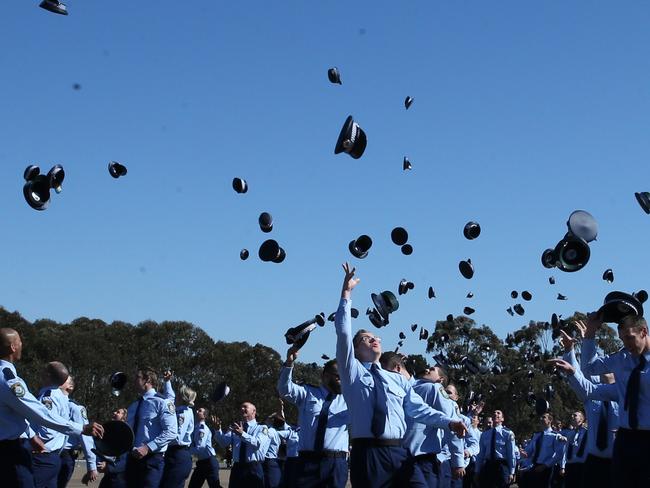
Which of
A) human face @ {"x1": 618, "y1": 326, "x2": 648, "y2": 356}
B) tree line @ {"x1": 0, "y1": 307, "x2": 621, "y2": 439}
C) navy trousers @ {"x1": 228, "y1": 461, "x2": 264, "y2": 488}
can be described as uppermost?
tree line @ {"x1": 0, "y1": 307, "x2": 621, "y2": 439}

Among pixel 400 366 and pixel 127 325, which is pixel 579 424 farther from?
pixel 127 325

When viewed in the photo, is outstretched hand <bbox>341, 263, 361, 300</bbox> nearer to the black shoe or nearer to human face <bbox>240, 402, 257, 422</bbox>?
the black shoe

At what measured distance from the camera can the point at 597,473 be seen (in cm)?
1214

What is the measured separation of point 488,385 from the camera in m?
60.6

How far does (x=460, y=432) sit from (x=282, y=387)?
3581mm

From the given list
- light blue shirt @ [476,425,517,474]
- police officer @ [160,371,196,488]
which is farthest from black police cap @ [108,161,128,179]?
light blue shirt @ [476,425,517,474]

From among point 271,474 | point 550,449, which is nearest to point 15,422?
point 271,474

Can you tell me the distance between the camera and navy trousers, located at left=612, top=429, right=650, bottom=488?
8.51 m

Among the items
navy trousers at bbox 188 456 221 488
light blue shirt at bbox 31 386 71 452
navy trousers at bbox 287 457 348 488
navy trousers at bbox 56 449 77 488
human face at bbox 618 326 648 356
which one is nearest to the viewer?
human face at bbox 618 326 648 356

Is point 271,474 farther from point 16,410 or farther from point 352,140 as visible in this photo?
point 16,410

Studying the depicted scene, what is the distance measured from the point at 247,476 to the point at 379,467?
37.2 ft

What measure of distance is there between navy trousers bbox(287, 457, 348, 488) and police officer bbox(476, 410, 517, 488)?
10.7m

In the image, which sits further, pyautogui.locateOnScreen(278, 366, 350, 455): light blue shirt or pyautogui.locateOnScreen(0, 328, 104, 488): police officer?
pyautogui.locateOnScreen(278, 366, 350, 455): light blue shirt

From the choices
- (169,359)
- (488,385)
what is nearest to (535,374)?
(488,385)
